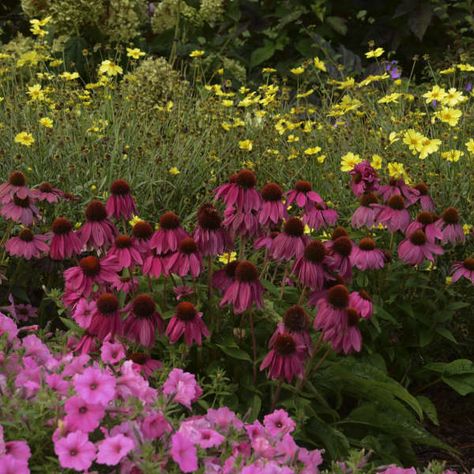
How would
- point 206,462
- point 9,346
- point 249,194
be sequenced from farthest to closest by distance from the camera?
point 249,194 → point 9,346 → point 206,462

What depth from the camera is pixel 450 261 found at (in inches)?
129

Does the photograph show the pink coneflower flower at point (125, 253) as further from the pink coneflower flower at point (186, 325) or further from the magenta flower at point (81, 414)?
the magenta flower at point (81, 414)

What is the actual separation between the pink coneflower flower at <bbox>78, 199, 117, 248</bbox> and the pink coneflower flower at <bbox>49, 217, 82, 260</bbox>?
0.09 ft

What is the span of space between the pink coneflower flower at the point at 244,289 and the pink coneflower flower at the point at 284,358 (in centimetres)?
13

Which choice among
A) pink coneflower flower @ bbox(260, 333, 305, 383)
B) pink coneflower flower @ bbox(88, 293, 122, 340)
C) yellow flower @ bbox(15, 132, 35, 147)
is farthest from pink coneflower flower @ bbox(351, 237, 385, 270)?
yellow flower @ bbox(15, 132, 35, 147)

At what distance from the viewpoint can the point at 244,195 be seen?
8.11 ft

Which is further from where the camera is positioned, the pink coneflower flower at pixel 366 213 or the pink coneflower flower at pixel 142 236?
the pink coneflower flower at pixel 366 213

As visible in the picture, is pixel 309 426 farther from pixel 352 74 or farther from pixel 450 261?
pixel 352 74

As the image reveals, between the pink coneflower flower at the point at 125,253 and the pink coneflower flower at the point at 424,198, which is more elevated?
the pink coneflower flower at the point at 125,253

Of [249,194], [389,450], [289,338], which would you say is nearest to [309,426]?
[389,450]

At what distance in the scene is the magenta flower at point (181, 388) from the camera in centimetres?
193

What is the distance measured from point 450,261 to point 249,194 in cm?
111

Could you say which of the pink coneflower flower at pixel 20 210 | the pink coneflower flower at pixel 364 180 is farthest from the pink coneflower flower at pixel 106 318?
the pink coneflower flower at pixel 364 180

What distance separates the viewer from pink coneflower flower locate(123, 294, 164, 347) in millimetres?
2180
